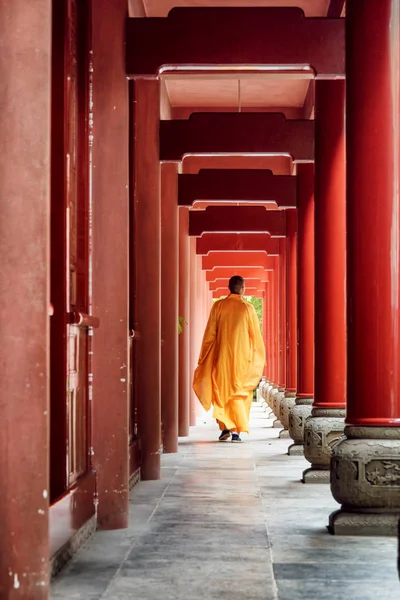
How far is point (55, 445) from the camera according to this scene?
4.71 m

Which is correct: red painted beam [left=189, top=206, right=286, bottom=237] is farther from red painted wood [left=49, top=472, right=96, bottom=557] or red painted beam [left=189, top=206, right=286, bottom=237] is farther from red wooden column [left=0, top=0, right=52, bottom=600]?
red wooden column [left=0, top=0, right=52, bottom=600]

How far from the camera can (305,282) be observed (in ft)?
33.6

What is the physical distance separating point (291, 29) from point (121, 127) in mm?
1438

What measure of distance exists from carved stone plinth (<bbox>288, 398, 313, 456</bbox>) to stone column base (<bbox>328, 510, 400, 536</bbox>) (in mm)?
4259

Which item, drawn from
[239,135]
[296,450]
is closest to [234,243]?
[296,450]

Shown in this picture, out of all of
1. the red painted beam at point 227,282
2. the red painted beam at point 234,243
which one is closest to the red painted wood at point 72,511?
the red painted beam at point 234,243

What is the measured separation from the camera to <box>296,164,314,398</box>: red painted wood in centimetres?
1019

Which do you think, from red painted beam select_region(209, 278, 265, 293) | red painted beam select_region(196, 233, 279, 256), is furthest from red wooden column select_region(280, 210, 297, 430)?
red painted beam select_region(209, 278, 265, 293)

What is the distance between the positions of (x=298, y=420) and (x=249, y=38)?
174 inches

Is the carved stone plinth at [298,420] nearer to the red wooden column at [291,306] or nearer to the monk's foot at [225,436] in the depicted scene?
the monk's foot at [225,436]

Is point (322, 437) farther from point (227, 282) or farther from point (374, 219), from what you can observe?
point (227, 282)

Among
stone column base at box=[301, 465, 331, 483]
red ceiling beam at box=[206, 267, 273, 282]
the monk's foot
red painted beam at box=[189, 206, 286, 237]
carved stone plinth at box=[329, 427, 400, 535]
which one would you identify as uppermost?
red painted beam at box=[189, 206, 286, 237]

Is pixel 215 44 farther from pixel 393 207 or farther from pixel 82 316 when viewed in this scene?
pixel 82 316

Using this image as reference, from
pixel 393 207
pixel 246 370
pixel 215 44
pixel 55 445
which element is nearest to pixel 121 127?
pixel 215 44
